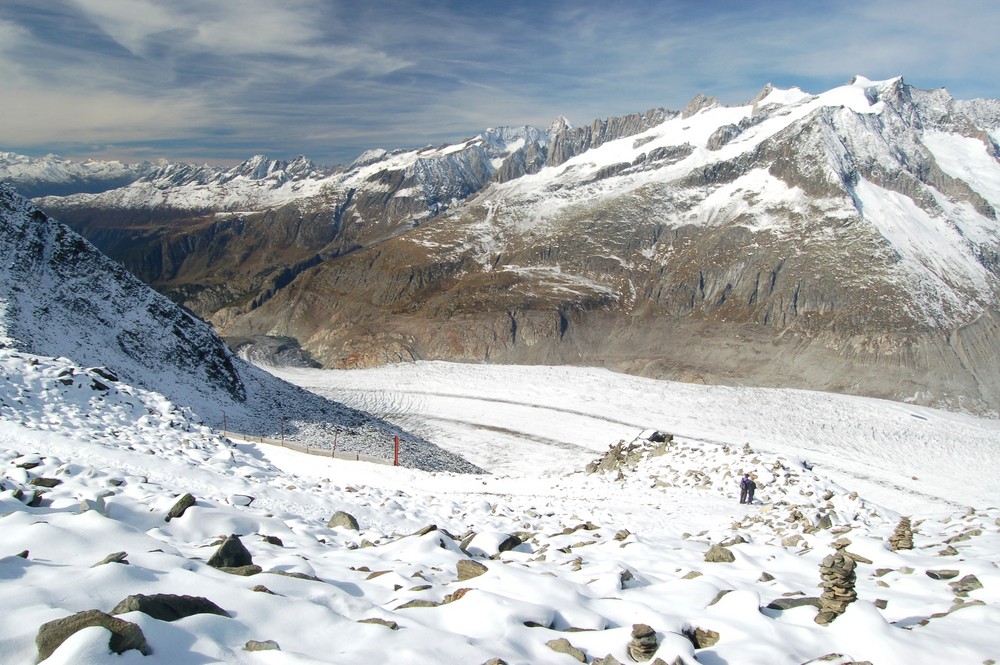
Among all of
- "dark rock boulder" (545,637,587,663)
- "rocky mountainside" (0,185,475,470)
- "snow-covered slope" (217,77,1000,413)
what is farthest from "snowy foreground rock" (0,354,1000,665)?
"snow-covered slope" (217,77,1000,413)

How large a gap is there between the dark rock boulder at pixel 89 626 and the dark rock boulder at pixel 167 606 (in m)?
0.38

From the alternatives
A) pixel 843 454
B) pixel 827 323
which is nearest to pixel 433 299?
pixel 827 323

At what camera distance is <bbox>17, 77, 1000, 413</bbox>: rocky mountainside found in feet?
243

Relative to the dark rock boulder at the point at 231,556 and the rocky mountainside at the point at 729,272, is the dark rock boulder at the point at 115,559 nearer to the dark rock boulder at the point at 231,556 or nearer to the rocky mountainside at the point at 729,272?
the dark rock boulder at the point at 231,556

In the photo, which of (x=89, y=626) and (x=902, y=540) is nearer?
(x=89, y=626)

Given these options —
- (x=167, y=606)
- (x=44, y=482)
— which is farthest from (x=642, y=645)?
(x=44, y=482)

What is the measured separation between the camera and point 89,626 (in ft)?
12.8

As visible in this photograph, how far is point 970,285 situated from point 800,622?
10050 cm

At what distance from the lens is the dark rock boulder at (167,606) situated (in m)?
4.38

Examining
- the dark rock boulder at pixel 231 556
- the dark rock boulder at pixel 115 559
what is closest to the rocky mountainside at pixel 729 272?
the dark rock boulder at pixel 231 556

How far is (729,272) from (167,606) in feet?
320

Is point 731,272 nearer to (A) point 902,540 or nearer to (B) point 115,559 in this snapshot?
(A) point 902,540

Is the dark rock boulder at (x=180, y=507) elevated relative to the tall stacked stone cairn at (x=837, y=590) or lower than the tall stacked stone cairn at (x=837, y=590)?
lower

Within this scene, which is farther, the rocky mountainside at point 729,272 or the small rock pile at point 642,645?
the rocky mountainside at point 729,272
